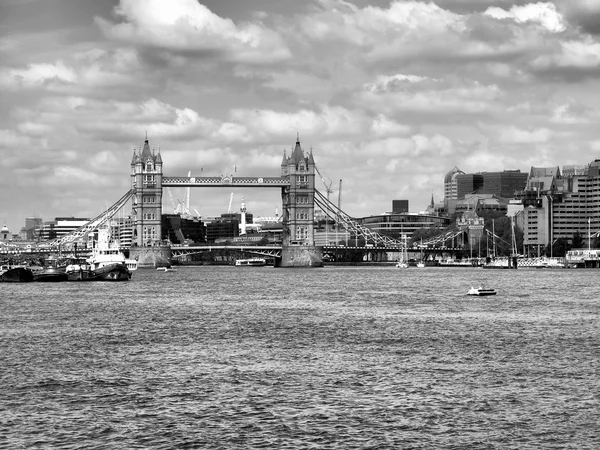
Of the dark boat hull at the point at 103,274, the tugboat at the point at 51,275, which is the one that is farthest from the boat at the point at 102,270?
the tugboat at the point at 51,275

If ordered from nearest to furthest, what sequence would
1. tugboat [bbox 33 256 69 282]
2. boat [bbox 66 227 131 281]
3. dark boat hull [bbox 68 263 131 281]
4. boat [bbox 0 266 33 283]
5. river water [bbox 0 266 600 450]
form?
river water [bbox 0 266 600 450] → tugboat [bbox 33 256 69 282] → boat [bbox 0 266 33 283] → dark boat hull [bbox 68 263 131 281] → boat [bbox 66 227 131 281]

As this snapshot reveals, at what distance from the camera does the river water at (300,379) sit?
3150cm

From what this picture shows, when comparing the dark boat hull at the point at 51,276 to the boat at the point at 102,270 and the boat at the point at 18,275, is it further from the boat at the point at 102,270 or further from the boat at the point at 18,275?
the boat at the point at 102,270

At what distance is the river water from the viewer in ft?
103

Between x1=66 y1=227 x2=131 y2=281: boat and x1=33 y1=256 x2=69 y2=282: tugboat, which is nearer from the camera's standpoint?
x1=33 y1=256 x2=69 y2=282: tugboat

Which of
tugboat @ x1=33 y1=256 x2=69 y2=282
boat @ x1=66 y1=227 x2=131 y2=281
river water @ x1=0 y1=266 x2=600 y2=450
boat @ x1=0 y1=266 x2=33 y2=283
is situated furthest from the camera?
boat @ x1=66 y1=227 x2=131 y2=281

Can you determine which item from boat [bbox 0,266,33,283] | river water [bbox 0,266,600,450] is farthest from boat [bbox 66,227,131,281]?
river water [bbox 0,266,600,450]

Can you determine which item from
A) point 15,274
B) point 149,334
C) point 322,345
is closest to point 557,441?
point 322,345

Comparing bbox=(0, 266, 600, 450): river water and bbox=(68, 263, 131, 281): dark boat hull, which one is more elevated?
bbox=(68, 263, 131, 281): dark boat hull

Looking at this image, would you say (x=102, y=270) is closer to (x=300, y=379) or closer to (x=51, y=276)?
(x=51, y=276)

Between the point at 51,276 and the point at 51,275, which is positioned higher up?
the point at 51,275

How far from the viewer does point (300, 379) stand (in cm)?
4056

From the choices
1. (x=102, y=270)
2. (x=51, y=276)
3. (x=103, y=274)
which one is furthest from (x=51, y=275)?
(x=102, y=270)

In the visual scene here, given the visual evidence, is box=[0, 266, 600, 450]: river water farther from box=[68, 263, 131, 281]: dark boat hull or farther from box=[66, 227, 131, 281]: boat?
box=[66, 227, 131, 281]: boat
